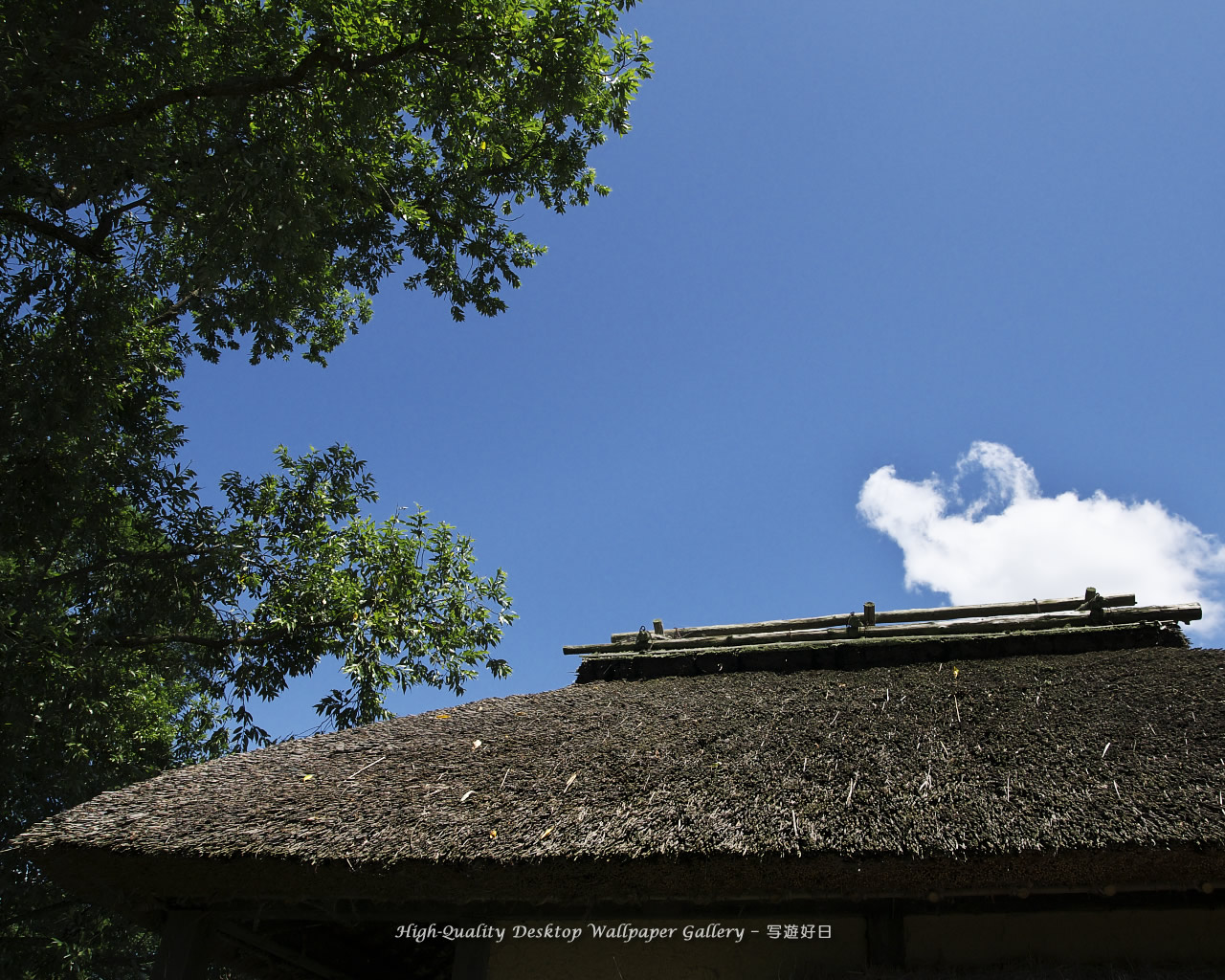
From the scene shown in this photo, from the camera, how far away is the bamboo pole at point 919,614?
618 centimetres

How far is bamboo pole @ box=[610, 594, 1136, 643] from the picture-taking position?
618 cm

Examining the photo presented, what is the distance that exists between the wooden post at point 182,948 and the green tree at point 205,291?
4.56 metres

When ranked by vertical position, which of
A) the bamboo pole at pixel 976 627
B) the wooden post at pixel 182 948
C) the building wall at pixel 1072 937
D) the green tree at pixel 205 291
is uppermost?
the green tree at pixel 205 291

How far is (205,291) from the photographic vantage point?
1030 centimetres

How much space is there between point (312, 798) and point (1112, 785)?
4167mm

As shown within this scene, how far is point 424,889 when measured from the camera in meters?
4.11

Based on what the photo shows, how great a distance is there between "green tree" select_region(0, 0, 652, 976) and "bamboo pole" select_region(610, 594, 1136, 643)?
15.0ft

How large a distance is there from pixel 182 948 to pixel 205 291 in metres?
8.23

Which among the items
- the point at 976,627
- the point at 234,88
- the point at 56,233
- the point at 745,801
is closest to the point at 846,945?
the point at 745,801

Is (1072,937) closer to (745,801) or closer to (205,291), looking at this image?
(745,801)

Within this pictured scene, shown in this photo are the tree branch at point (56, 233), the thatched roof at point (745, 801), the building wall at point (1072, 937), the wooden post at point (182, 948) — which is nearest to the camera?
the thatched roof at point (745, 801)

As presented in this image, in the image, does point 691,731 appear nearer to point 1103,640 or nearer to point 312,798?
point 312,798

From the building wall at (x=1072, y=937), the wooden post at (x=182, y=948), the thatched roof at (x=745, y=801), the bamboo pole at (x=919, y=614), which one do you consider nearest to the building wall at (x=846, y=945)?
the building wall at (x=1072, y=937)

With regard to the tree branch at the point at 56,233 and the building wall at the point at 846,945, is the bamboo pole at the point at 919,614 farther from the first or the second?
the tree branch at the point at 56,233
